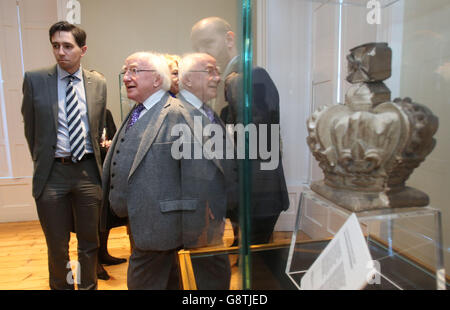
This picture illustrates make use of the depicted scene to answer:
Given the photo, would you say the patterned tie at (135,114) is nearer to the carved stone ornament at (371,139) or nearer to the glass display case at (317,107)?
the glass display case at (317,107)

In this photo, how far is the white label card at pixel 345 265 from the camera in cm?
→ 46

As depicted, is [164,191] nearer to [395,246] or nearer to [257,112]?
[257,112]

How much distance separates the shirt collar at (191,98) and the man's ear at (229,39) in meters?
0.19

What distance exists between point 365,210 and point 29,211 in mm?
3512

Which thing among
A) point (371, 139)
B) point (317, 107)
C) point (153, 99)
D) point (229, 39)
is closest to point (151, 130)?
point (153, 99)

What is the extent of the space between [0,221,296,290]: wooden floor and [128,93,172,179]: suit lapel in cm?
132

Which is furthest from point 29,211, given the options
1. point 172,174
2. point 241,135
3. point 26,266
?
point 241,135

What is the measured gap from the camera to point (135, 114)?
1.14 m

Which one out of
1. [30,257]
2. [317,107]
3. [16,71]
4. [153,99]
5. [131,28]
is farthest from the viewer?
[16,71]

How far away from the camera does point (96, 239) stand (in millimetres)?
1770

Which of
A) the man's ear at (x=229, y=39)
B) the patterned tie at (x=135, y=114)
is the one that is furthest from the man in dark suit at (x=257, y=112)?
the patterned tie at (x=135, y=114)

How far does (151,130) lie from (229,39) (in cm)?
43

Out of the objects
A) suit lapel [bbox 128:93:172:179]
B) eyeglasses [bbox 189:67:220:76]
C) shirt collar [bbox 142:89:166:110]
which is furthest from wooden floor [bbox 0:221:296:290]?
eyeglasses [bbox 189:67:220:76]

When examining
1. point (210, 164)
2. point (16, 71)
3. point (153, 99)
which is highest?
point (16, 71)
